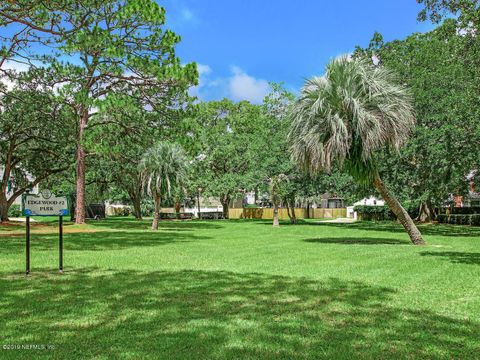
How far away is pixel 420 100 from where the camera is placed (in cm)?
2527

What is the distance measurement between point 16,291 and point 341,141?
11052mm

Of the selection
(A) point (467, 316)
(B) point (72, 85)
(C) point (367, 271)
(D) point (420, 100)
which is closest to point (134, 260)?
(C) point (367, 271)

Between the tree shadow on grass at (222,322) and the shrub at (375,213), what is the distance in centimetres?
4135

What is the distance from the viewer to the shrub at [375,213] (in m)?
47.7

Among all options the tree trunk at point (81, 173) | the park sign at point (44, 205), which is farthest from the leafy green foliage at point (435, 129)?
the tree trunk at point (81, 173)

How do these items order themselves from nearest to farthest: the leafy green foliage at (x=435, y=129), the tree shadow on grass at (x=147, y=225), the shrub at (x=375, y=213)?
the leafy green foliage at (x=435, y=129)
the tree shadow on grass at (x=147, y=225)
the shrub at (x=375, y=213)

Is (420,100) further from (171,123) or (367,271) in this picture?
(367,271)

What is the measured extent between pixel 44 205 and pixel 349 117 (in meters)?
10.6

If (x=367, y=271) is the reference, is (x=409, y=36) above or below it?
above

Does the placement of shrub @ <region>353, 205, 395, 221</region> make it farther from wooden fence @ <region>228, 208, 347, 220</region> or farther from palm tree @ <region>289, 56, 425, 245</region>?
palm tree @ <region>289, 56, 425, 245</region>

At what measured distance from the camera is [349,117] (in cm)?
1623

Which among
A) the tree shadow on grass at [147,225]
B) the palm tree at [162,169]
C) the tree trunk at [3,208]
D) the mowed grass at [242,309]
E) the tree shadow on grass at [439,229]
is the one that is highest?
the palm tree at [162,169]

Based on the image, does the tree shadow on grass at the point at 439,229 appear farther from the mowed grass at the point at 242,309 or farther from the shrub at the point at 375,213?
the mowed grass at the point at 242,309

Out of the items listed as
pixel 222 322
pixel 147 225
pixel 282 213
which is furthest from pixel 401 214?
pixel 282 213
